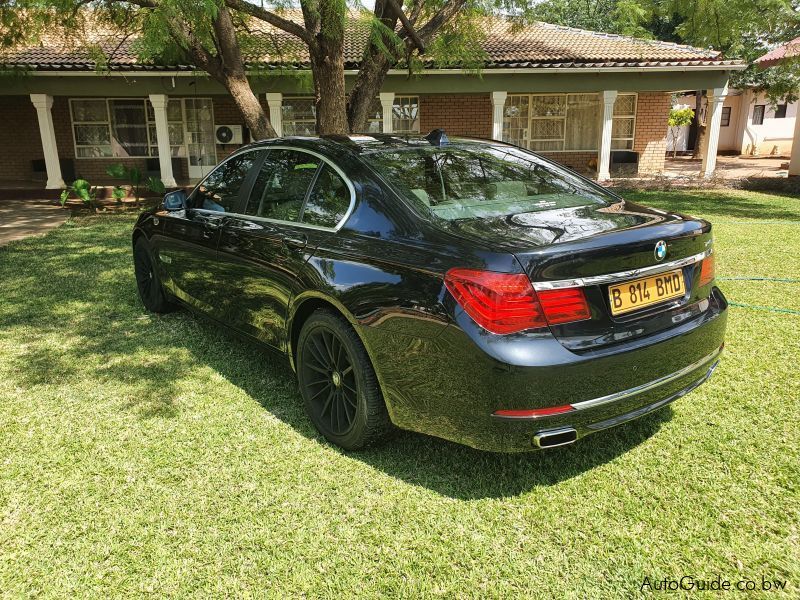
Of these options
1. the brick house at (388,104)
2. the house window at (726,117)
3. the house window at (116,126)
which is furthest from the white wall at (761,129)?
the house window at (116,126)

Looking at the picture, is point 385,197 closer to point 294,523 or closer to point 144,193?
point 294,523

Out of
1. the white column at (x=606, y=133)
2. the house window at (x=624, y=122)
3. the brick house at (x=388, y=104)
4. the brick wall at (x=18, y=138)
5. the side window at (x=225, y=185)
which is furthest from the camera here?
the house window at (x=624, y=122)

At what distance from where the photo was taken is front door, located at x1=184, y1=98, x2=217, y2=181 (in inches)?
761

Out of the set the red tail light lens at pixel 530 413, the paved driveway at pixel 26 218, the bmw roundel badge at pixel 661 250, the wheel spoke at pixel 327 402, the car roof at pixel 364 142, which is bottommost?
the paved driveway at pixel 26 218

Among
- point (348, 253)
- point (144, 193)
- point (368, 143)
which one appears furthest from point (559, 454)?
point (144, 193)

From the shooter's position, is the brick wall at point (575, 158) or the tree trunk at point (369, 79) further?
the brick wall at point (575, 158)

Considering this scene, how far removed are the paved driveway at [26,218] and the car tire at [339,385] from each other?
Answer: 8580mm

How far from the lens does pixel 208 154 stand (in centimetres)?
1977

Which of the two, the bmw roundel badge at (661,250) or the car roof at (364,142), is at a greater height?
the car roof at (364,142)

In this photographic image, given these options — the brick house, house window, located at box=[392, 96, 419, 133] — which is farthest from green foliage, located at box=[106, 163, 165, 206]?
house window, located at box=[392, 96, 419, 133]

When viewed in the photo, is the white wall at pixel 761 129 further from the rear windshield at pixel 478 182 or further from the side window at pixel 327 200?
the side window at pixel 327 200

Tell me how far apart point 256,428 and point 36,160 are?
18.8 meters

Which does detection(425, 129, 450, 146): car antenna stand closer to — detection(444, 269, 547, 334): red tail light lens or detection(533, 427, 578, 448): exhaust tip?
detection(444, 269, 547, 334): red tail light lens

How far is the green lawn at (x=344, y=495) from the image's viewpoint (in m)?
2.43
